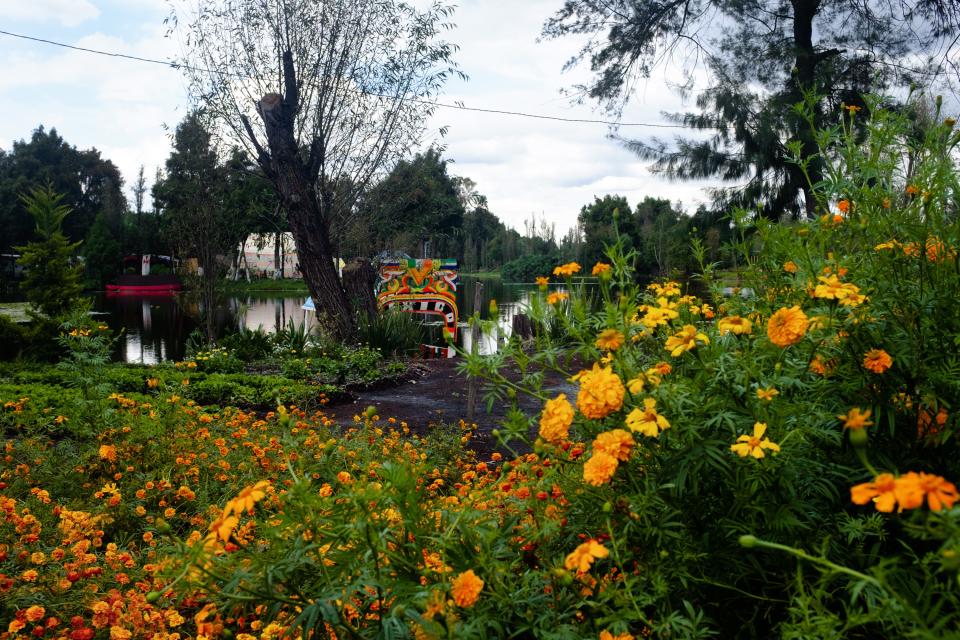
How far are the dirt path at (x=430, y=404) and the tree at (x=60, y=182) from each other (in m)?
31.0

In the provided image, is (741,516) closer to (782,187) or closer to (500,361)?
(500,361)

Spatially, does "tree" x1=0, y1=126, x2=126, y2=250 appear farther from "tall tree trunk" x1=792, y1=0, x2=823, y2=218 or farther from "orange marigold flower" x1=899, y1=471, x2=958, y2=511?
"orange marigold flower" x1=899, y1=471, x2=958, y2=511

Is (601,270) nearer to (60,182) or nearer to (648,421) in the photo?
(648,421)

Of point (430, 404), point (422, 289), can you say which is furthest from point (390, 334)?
point (430, 404)

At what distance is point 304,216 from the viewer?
8.98 m

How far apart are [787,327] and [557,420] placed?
1.45ft

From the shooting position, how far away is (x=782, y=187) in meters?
8.62

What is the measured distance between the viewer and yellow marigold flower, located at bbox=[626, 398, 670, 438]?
1.07 meters

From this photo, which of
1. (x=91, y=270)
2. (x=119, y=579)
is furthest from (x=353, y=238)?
(x=91, y=270)

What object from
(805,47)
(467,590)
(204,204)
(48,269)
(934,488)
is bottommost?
(467,590)

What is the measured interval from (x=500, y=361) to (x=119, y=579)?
4.61 ft

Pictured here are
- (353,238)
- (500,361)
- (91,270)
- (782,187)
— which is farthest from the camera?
(91,270)

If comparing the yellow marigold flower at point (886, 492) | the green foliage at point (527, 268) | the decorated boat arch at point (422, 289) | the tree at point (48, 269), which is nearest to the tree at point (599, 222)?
the green foliage at point (527, 268)

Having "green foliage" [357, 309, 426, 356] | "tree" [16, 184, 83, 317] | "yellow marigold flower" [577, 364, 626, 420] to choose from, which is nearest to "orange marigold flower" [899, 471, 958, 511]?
"yellow marigold flower" [577, 364, 626, 420]
